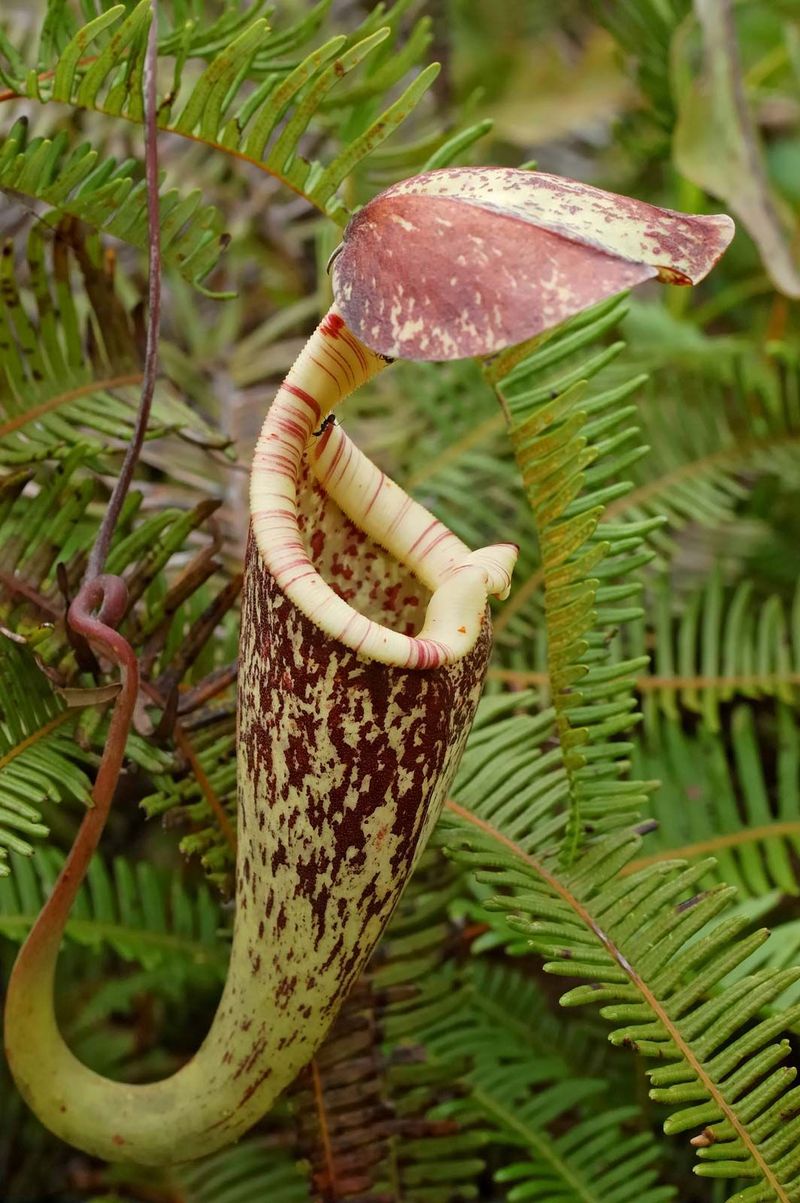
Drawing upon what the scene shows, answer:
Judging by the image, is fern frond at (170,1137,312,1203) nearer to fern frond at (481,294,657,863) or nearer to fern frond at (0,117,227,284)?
fern frond at (481,294,657,863)

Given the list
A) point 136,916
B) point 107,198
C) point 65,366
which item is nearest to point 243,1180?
point 136,916

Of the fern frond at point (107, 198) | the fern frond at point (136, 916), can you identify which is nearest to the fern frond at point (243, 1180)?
the fern frond at point (136, 916)

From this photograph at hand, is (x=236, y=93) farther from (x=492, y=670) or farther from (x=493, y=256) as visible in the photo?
(x=492, y=670)

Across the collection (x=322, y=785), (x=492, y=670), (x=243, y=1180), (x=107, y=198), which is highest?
(x=107, y=198)

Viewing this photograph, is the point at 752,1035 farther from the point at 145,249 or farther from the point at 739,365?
the point at 739,365

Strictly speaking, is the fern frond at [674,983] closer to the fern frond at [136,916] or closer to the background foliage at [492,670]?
the background foliage at [492,670]

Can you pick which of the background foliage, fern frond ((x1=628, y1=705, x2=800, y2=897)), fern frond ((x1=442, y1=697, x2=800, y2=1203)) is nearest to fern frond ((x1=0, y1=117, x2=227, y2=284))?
the background foliage

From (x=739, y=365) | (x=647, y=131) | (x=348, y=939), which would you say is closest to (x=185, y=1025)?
(x=348, y=939)
